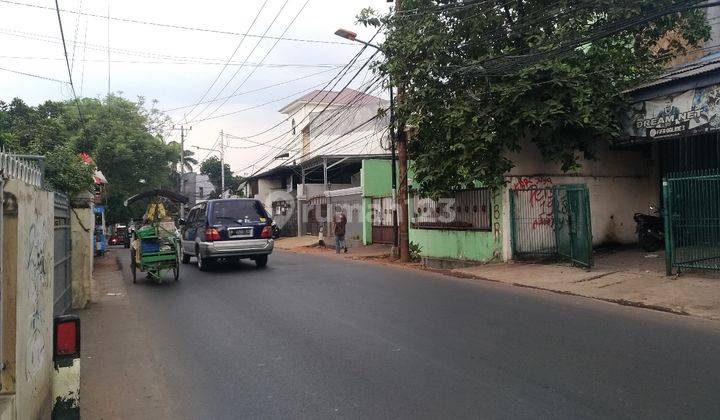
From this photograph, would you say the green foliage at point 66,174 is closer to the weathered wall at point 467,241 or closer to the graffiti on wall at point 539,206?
the weathered wall at point 467,241

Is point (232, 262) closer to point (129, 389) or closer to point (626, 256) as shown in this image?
point (626, 256)

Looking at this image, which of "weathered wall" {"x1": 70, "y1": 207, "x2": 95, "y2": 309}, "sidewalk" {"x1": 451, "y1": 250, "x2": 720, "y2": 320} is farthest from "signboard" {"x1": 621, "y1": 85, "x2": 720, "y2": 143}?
"weathered wall" {"x1": 70, "y1": 207, "x2": 95, "y2": 309}

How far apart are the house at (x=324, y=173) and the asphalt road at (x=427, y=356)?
1857 cm

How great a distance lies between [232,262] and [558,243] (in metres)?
9.56

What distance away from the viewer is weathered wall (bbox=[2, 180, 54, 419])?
3.08 metres

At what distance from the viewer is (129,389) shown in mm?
5402

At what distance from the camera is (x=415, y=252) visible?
1828 centimetres

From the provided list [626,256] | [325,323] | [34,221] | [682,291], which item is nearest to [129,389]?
[34,221]

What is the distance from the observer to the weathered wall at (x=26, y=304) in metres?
3.08

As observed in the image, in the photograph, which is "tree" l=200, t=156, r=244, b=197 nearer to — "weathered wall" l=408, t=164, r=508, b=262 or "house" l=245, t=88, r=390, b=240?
"house" l=245, t=88, r=390, b=240

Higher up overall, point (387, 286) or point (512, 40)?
point (512, 40)

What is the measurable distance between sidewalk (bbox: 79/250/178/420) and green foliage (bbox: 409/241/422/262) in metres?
9.94

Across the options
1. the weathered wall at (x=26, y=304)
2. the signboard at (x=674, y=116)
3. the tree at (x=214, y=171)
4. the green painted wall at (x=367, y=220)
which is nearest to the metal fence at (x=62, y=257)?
the weathered wall at (x=26, y=304)

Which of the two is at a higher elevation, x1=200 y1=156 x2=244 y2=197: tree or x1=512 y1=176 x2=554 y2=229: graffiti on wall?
x1=200 y1=156 x2=244 y2=197: tree
